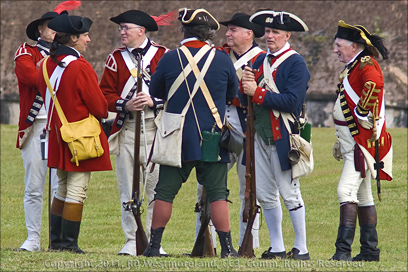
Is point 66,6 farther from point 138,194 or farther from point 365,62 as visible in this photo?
point 365,62

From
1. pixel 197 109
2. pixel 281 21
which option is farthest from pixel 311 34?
pixel 197 109

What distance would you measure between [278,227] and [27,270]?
2456 mm

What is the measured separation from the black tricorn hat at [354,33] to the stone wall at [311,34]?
59.2ft

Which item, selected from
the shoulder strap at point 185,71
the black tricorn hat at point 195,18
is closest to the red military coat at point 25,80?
the shoulder strap at point 185,71

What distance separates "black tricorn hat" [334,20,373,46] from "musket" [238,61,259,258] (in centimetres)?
114

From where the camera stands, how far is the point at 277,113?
7.45 meters

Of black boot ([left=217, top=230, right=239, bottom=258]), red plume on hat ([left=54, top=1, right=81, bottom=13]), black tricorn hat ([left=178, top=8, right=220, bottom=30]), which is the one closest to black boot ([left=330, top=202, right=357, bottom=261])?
black boot ([left=217, top=230, right=239, bottom=258])

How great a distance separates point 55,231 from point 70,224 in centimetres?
32

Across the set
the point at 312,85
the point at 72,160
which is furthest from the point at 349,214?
the point at 312,85

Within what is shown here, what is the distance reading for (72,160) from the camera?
7395mm

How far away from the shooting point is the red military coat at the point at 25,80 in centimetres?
807

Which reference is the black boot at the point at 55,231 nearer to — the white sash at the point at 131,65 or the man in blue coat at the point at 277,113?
the white sash at the point at 131,65

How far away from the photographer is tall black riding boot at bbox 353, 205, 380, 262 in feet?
25.2

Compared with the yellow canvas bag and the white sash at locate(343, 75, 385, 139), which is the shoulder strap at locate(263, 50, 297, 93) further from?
the yellow canvas bag
